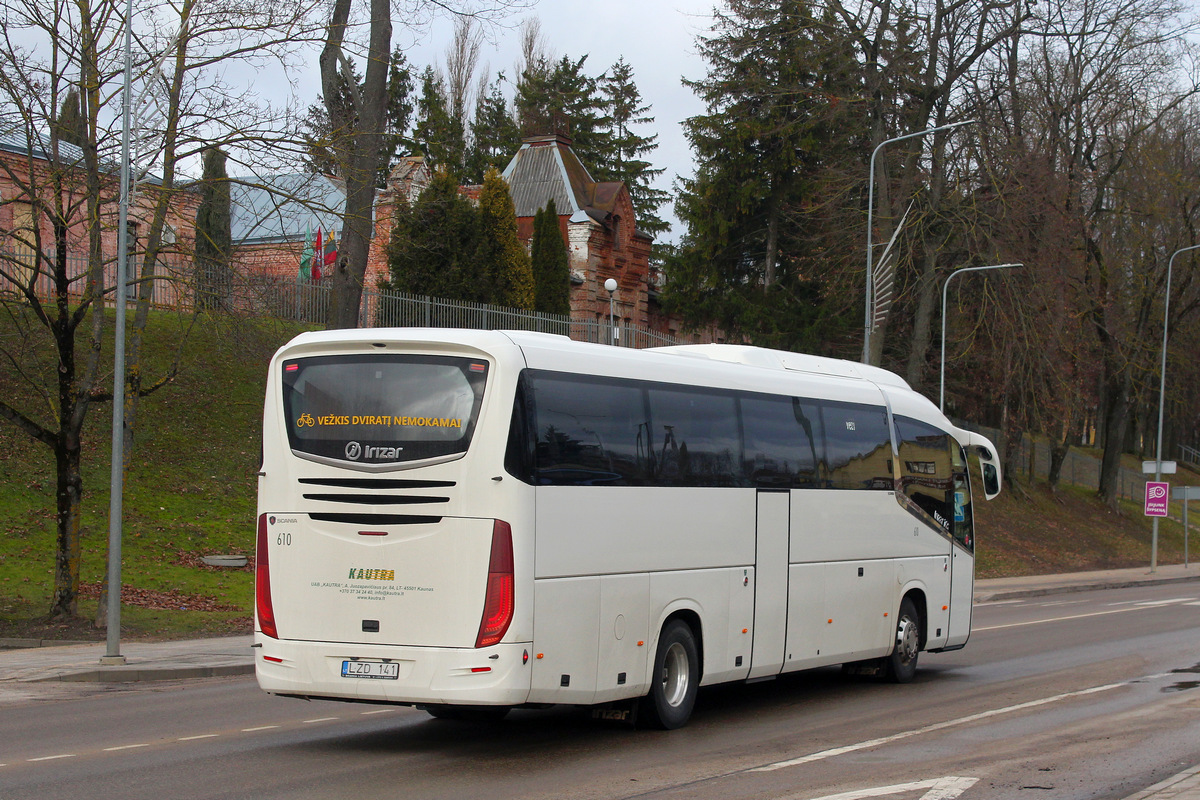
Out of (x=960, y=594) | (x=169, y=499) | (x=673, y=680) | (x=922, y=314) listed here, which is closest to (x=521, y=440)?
(x=673, y=680)

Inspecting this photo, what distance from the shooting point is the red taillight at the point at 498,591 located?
29.7ft

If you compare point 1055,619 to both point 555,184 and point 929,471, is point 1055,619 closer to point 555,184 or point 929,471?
point 929,471

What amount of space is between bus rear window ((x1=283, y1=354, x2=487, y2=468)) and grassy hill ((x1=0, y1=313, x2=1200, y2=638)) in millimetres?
9603

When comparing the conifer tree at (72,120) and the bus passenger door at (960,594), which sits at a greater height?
the conifer tree at (72,120)

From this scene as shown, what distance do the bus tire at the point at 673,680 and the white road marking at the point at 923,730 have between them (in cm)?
145

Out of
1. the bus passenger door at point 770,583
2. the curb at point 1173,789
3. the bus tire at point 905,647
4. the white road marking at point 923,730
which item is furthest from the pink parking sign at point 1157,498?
the curb at point 1173,789

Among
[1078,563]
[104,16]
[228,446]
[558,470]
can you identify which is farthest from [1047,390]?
[558,470]

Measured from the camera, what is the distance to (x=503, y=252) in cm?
4388

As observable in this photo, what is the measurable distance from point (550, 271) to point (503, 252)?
3.65m

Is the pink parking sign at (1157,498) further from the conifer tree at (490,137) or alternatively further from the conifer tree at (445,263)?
the conifer tree at (490,137)

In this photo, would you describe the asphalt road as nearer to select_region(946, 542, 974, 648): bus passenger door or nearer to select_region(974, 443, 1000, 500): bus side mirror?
select_region(946, 542, 974, 648): bus passenger door

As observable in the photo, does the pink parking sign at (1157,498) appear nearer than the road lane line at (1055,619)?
No

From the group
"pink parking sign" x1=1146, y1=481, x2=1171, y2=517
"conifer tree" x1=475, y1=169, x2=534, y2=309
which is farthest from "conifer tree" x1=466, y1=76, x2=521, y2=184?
"pink parking sign" x1=1146, y1=481, x2=1171, y2=517

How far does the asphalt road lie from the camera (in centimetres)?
844
